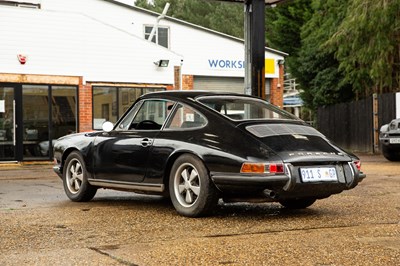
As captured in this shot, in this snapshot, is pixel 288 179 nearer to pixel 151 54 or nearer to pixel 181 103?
pixel 181 103

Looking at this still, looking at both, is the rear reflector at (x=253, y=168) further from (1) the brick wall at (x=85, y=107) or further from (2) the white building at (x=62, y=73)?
(1) the brick wall at (x=85, y=107)

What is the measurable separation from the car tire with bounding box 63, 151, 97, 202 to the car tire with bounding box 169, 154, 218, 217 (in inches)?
65.6

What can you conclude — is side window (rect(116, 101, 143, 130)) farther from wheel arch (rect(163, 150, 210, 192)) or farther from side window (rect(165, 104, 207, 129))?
wheel arch (rect(163, 150, 210, 192))

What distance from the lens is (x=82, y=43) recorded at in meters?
21.2

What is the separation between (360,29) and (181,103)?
52.5 feet

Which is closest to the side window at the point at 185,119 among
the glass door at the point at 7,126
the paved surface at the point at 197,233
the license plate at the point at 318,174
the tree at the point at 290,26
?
the paved surface at the point at 197,233

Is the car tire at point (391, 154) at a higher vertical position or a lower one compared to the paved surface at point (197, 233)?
higher

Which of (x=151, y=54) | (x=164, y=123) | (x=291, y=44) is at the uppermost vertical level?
(x=291, y=44)

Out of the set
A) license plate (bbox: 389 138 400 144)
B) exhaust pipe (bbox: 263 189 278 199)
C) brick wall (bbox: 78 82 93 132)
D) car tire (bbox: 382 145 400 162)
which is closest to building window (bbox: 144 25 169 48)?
brick wall (bbox: 78 82 93 132)

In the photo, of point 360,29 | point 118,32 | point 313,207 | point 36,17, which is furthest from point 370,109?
point 313,207

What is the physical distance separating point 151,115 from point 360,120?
681 inches

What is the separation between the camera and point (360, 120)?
23953mm

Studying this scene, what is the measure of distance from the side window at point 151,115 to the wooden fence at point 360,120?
48.9ft

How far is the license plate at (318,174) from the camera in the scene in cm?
630
